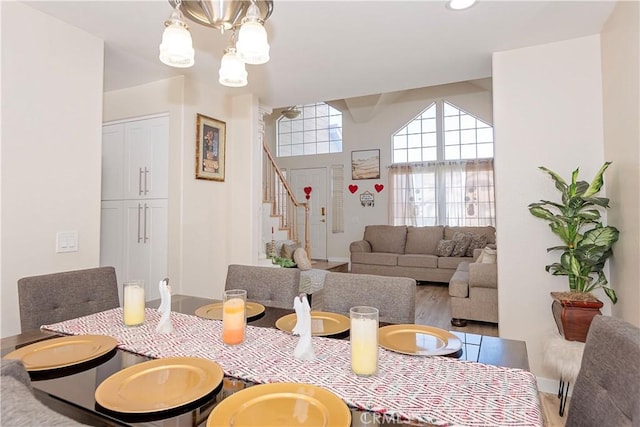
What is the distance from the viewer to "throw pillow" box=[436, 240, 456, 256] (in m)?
5.89

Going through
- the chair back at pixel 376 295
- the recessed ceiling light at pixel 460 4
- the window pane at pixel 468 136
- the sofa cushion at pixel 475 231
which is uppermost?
the window pane at pixel 468 136

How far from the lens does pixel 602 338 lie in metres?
0.86

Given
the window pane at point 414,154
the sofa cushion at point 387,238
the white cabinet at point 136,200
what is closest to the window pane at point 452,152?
the window pane at point 414,154

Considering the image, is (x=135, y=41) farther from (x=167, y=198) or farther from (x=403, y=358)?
(x=403, y=358)

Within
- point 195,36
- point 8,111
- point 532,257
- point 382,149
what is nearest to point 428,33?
point 195,36

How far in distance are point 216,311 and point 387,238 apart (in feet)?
17.8

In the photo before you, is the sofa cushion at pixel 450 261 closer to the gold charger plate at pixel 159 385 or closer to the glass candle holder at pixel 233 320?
the glass candle holder at pixel 233 320

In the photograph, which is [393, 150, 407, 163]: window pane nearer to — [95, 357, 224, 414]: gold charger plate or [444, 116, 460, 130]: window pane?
[444, 116, 460, 130]: window pane

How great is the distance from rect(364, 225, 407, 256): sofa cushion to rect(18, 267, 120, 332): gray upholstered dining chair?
5426mm

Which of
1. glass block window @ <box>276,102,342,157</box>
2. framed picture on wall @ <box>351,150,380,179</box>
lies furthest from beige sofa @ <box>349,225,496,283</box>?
glass block window @ <box>276,102,342,157</box>

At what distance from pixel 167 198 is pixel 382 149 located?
17.7ft

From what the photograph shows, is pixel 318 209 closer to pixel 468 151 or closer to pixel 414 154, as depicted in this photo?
pixel 414 154

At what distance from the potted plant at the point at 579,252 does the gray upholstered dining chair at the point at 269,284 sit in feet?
5.23

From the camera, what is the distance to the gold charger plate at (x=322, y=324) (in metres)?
1.29
